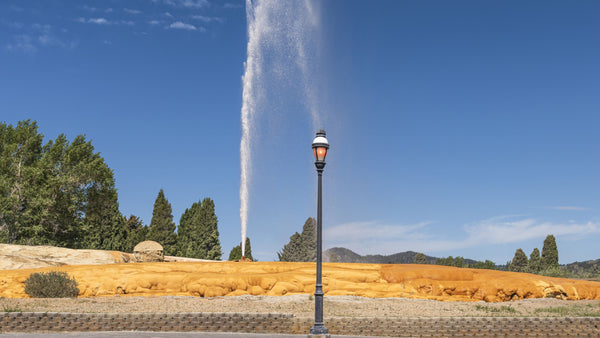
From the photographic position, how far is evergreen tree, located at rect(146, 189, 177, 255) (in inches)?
2237

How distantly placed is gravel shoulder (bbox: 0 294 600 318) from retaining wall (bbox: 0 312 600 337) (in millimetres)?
1635

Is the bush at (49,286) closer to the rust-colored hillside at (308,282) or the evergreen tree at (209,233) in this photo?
the rust-colored hillside at (308,282)

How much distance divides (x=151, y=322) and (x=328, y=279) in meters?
9.92

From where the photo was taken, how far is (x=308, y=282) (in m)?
21.1

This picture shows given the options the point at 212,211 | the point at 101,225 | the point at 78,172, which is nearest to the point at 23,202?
the point at 78,172

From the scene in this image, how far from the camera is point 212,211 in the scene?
192ft

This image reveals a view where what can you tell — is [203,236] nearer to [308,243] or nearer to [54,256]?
[308,243]

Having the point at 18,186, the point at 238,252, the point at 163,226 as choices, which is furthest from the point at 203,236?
the point at 18,186

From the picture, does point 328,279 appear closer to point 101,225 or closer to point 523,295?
point 523,295

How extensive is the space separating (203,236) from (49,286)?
38.0 meters

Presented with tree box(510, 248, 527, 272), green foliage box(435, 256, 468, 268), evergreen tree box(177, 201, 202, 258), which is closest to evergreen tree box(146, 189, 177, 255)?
evergreen tree box(177, 201, 202, 258)

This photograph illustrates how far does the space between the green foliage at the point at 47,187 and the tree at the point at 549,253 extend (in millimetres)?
51278

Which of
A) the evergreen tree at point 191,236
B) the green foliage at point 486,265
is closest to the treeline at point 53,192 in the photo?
the evergreen tree at point 191,236

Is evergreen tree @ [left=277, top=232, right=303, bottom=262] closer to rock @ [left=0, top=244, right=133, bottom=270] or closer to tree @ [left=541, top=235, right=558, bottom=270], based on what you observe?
tree @ [left=541, top=235, right=558, bottom=270]
